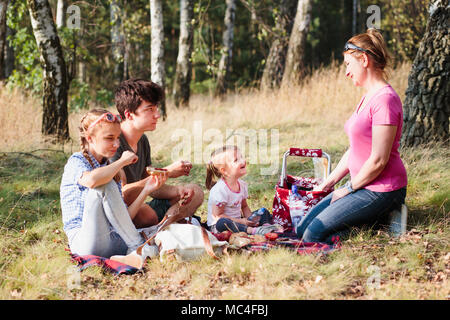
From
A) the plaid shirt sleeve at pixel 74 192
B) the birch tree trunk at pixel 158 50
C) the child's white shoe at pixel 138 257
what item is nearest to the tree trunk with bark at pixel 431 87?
the child's white shoe at pixel 138 257

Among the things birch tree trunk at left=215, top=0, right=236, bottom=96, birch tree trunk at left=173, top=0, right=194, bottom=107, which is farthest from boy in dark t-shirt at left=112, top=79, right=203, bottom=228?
birch tree trunk at left=215, top=0, right=236, bottom=96

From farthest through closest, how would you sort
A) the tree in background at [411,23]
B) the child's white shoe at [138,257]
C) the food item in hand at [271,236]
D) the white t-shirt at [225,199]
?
the tree in background at [411,23], the white t-shirt at [225,199], the food item in hand at [271,236], the child's white shoe at [138,257]

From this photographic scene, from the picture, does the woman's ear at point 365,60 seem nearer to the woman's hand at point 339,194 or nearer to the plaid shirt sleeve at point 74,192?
the woman's hand at point 339,194

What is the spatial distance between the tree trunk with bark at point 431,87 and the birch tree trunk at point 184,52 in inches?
246

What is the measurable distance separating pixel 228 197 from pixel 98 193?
1.30m

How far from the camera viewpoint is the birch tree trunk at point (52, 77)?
23.0ft

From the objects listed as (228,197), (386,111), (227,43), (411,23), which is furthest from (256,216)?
(411,23)

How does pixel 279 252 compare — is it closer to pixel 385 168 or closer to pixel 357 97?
pixel 385 168

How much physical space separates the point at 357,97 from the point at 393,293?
692 centimetres

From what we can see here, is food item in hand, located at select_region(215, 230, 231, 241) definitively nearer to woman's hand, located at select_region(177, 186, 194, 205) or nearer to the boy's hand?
woman's hand, located at select_region(177, 186, 194, 205)

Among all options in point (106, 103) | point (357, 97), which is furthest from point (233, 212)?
point (106, 103)

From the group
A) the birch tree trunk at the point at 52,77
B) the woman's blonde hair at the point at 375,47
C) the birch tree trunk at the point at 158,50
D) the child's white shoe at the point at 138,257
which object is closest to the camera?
the child's white shoe at the point at 138,257
